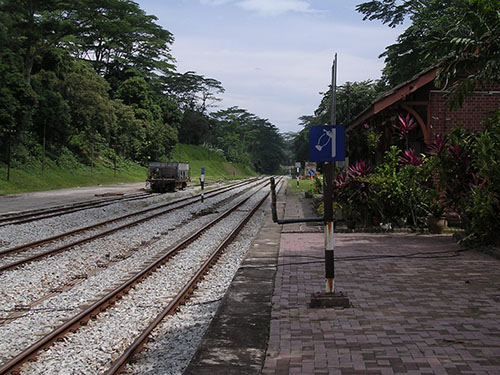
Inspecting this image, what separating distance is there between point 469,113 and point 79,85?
35622 mm

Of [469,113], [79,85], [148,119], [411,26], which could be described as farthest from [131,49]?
[469,113]

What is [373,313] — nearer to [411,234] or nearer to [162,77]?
[411,234]

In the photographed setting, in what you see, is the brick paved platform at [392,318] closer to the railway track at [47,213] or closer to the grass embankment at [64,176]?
the railway track at [47,213]

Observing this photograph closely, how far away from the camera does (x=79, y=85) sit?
4312 centimetres

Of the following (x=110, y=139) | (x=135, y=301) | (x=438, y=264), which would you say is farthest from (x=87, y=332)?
(x=110, y=139)

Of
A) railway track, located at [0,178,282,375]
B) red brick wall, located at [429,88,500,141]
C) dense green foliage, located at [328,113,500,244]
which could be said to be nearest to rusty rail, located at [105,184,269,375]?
railway track, located at [0,178,282,375]

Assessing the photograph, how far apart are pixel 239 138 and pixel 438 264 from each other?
338 feet

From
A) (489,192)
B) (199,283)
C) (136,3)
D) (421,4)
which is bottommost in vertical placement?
(199,283)

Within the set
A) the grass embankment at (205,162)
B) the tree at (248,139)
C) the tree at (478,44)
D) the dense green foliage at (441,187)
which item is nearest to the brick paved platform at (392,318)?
the dense green foliage at (441,187)

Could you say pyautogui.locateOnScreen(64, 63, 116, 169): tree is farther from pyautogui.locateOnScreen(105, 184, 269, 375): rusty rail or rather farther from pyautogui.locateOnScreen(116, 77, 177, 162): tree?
pyautogui.locateOnScreen(105, 184, 269, 375): rusty rail

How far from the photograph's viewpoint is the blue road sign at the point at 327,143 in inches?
239

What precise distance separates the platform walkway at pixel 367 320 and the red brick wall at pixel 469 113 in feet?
16.5

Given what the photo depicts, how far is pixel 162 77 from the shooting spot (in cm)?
8006

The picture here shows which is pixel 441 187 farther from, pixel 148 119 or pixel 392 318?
pixel 148 119
